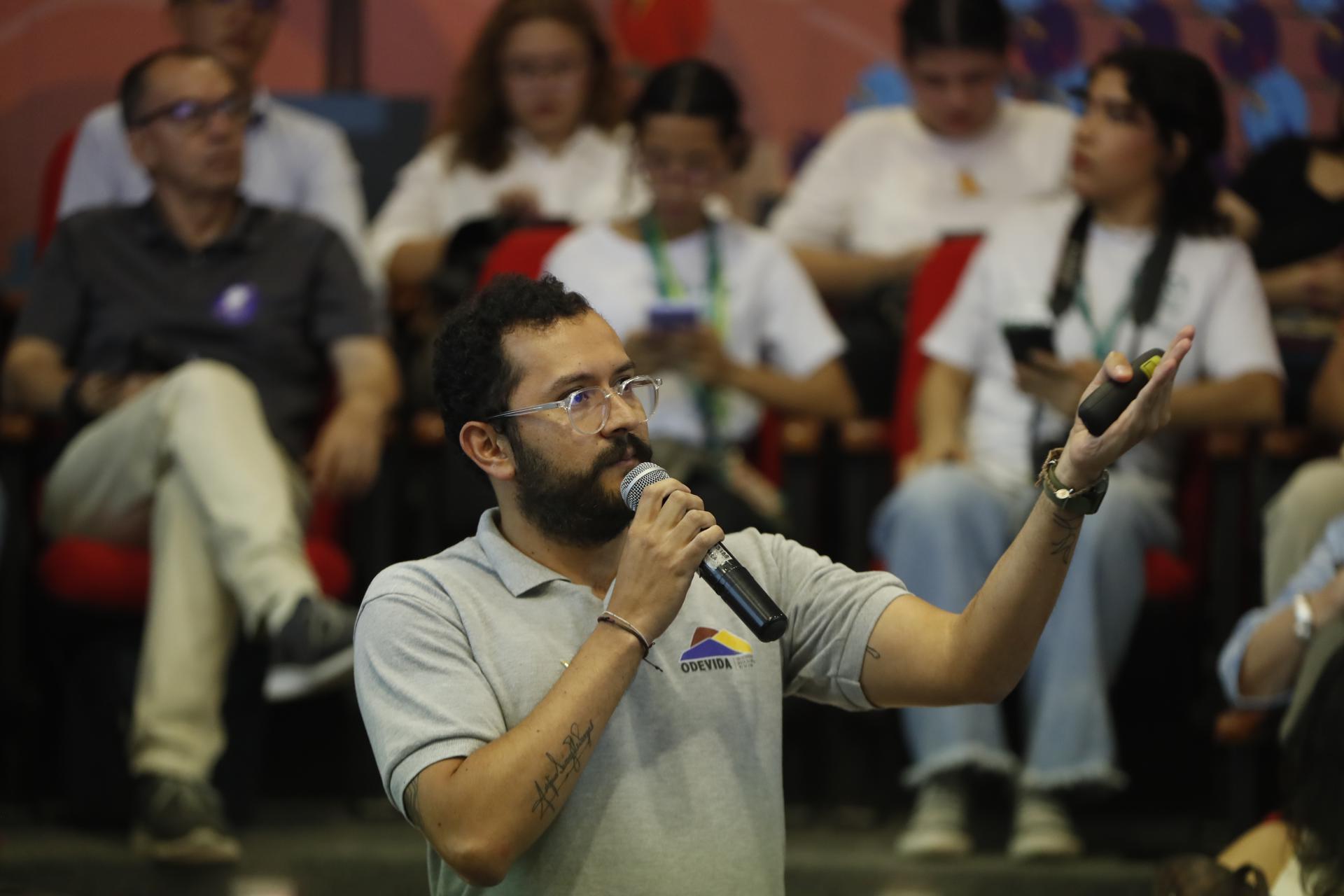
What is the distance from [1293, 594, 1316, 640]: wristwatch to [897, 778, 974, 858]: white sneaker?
2.31 feet

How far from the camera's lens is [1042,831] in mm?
2953

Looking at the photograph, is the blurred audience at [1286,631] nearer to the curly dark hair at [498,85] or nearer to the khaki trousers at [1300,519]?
the khaki trousers at [1300,519]

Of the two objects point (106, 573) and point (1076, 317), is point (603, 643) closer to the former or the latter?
point (106, 573)

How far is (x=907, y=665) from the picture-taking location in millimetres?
1820

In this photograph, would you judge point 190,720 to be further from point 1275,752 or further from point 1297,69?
point 1297,69

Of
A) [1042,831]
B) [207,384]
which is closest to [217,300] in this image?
[207,384]

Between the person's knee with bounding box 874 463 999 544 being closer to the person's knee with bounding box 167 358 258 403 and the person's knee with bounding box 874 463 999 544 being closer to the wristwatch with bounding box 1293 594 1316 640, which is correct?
the wristwatch with bounding box 1293 594 1316 640

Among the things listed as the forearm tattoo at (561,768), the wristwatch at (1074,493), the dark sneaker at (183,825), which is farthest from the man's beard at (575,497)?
the dark sneaker at (183,825)

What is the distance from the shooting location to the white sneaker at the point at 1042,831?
Answer: 294 cm

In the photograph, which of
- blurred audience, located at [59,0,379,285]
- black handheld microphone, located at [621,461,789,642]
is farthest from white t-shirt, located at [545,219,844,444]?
black handheld microphone, located at [621,461,789,642]

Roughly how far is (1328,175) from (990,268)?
2.93ft

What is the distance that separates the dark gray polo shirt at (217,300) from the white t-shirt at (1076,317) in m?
1.24

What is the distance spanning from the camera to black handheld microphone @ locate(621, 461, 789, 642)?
162 cm

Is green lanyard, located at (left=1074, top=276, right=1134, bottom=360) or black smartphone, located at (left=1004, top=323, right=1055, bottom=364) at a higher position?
black smartphone, located at (left=1004, top=323, right=1055, bottom=364)
